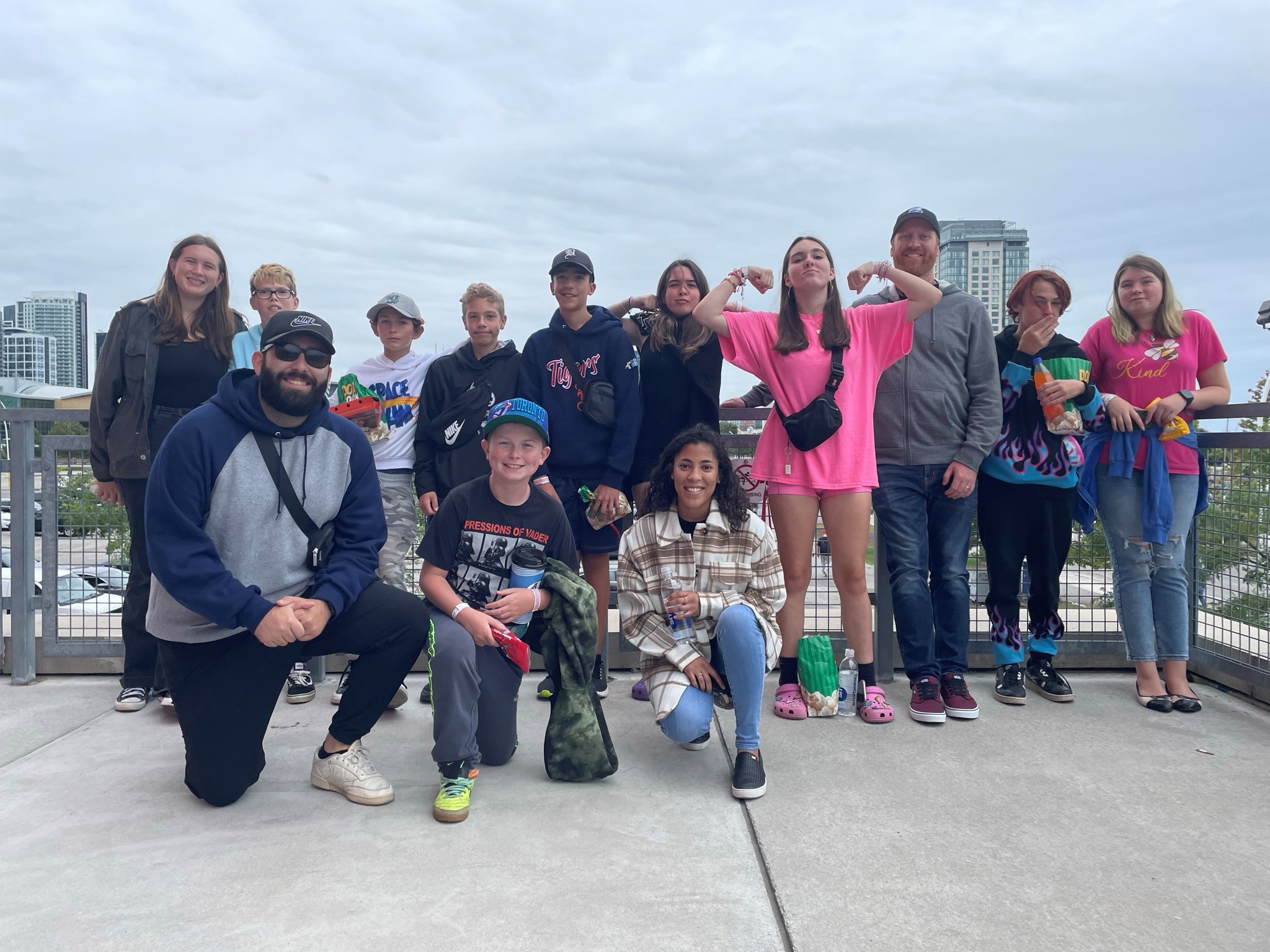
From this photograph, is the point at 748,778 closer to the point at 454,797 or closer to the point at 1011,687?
the point at 454,797

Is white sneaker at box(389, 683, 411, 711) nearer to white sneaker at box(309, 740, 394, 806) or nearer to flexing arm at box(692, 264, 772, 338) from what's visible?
→ white sneaker at box(309, 740, 394, 806)

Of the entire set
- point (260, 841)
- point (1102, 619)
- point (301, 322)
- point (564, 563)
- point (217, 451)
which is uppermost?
point (301, 322)

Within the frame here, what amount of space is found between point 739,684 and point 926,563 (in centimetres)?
141

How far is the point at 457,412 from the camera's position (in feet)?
12.8

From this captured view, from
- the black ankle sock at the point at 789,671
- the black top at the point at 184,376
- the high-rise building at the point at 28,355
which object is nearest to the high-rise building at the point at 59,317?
the high-rise building at the point at 28,355

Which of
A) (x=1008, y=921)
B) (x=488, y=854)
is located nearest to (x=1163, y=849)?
(x=1008, y=921)

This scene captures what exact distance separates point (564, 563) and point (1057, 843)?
6.23 feet

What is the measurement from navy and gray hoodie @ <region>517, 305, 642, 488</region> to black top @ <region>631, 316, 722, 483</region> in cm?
11

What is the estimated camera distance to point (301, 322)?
2.97 metres

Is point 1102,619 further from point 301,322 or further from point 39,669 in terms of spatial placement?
point 39,669

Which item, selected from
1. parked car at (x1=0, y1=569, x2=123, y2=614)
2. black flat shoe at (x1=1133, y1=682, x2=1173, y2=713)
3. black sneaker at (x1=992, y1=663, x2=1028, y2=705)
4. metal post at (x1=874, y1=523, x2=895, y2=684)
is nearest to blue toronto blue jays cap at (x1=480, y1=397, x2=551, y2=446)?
metal post at (x1=874, y1=523, x2=895, y2=684)

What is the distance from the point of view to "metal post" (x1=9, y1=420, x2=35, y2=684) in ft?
14.1

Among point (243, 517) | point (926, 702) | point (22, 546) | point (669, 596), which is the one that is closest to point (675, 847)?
point (669, 596)

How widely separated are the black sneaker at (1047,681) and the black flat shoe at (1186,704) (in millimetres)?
426
